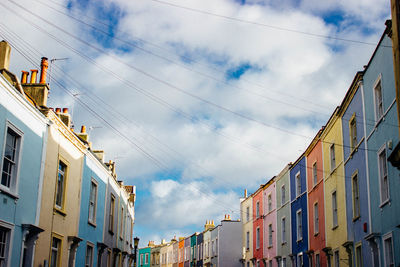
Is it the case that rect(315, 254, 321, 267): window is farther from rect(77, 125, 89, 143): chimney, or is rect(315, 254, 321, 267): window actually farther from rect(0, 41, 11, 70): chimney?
rect(0, 41, 11, 70): chimney

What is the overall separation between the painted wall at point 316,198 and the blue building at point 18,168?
15.9 meters

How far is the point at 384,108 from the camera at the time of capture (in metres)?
18.4

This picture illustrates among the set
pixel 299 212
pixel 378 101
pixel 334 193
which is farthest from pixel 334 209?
pixel 378 101

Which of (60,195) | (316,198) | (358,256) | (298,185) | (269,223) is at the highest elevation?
(298,185)

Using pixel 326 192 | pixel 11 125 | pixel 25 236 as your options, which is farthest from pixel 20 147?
pixel 326 192

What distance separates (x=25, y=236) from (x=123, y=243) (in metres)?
19.0

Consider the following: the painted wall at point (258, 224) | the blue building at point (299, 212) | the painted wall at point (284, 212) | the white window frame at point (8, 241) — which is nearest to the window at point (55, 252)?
the white window frame at point (8, 241)

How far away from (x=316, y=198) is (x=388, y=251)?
39.1ft

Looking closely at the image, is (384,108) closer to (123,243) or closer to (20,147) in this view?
(20,147)

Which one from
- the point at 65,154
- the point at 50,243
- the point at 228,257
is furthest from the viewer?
the point at 228,257

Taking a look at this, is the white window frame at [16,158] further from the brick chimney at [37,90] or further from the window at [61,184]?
the window at [61,184]

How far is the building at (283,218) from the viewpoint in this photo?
1431 inches

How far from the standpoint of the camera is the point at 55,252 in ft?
70.4

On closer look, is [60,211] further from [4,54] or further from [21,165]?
[4,54]
